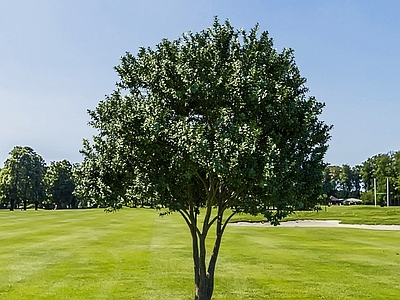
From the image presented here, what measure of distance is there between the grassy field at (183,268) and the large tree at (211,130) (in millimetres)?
5470

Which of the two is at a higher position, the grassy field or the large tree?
the large tree

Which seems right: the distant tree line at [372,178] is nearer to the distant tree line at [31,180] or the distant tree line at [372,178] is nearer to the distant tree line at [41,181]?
the distant tree line at [41,181]

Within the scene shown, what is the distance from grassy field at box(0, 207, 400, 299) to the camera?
15.7 m

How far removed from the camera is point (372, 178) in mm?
133875

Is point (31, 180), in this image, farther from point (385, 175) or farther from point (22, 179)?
point (385, 175)

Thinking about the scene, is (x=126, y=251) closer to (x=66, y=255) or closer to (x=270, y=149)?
(x=66, y=255)

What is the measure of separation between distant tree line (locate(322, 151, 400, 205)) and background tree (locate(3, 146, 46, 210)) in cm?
6182

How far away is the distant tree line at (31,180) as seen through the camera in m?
103

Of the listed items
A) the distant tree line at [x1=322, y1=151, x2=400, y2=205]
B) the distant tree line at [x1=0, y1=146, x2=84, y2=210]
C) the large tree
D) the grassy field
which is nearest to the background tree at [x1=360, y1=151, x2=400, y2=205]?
the distant tree line at [x1=322, y1=151, x2=400, y2=205]

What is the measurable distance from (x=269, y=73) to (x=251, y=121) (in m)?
1.63

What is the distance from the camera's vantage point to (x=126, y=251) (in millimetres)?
25281

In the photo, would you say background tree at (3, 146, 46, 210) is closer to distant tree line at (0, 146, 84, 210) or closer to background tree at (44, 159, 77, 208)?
distant tree line at (0, 146, 84, 210)

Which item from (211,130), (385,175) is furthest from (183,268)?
(385,175)

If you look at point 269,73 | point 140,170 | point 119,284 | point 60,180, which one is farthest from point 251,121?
point 60,180
